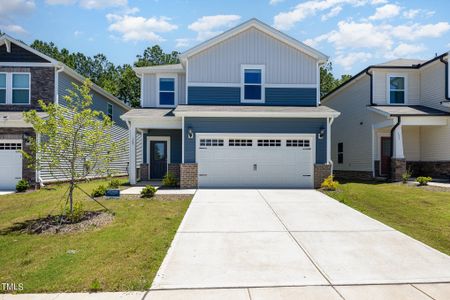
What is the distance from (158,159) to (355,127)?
12344 mm

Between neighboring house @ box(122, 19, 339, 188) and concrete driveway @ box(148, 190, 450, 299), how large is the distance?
17.8 ft

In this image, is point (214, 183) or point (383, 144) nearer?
point (214, 183)

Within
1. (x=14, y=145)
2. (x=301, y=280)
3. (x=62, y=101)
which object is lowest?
(x=301, y=280)

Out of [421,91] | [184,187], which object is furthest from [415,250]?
[421,91]

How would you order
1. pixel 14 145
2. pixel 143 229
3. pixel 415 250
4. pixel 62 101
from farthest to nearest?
pixel 62 101
pixel 14 145
pixel 143 229
pixel 415 250

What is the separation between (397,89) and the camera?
18312mm

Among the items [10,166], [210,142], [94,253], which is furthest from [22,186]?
[94,253]

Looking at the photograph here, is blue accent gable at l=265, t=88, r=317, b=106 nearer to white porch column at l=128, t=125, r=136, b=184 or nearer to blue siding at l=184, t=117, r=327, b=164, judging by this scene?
blue siding at l=184, t=117, r=327, b=164

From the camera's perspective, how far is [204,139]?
14219 mm

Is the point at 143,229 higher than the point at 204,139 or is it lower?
lower

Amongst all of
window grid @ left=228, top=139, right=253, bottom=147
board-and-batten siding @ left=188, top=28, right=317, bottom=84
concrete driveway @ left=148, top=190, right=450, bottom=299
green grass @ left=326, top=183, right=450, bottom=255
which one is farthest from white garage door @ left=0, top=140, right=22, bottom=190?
green grass @ left=326, top=183, right=450, bottom=255

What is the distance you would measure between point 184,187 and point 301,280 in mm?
9781

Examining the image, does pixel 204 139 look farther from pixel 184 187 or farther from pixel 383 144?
pixel 383 144

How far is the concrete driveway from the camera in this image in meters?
4.29
